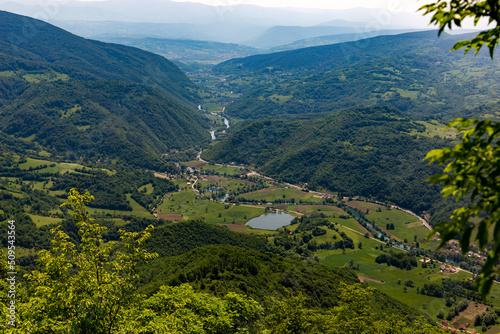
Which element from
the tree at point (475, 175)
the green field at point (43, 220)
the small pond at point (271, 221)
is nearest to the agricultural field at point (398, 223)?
the small pond at point (271, 221)

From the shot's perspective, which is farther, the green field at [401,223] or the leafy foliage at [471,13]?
the green field at [401,223]

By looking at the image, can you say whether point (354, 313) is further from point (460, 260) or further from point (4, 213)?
point (4, 213)

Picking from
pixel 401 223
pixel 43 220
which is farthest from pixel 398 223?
pixel 43 220

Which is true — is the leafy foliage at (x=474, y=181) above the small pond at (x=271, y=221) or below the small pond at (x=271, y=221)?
above

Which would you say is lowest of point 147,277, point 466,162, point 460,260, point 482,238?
point 460,260

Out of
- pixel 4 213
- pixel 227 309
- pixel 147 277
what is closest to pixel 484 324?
pixel 147 277

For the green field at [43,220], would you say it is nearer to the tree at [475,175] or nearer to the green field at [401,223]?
the green field at [401,223]

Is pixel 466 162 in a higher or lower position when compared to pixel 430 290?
higher
